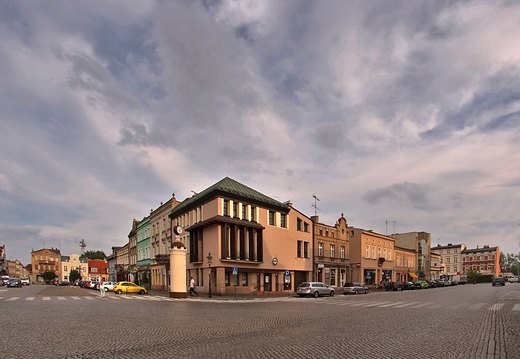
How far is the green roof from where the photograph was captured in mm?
38344

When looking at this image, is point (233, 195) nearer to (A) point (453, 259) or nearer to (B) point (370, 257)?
(B) point (370, 257)

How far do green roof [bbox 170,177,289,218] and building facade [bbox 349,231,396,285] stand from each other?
59.3 feet

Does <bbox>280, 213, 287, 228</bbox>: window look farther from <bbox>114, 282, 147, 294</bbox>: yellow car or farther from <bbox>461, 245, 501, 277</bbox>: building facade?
<bbox>461, 245, 501, 277</bbox>: building facade

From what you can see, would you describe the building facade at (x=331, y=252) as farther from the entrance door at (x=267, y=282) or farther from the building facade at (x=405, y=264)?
the building facade at (x=405, y=264)

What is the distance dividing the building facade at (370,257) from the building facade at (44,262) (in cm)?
12455

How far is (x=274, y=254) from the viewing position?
42812mm

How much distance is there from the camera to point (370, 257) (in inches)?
2388

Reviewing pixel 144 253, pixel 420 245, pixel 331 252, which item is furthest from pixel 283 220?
pixel 420 245

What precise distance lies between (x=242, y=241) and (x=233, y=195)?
4.70m

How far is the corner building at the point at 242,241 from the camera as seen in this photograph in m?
37.2

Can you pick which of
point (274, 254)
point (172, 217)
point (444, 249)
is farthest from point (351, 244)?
point (444, 249)

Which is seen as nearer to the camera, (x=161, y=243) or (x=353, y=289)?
(x=353, y=289)

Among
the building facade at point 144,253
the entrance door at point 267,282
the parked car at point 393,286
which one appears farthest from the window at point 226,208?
the parked car at point 393,286

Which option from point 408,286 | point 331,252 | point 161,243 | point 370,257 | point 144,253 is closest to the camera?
point 331,252
